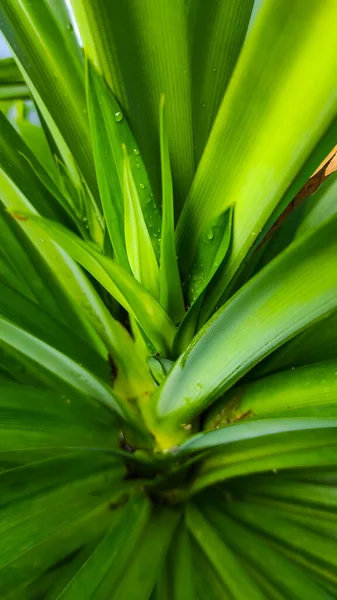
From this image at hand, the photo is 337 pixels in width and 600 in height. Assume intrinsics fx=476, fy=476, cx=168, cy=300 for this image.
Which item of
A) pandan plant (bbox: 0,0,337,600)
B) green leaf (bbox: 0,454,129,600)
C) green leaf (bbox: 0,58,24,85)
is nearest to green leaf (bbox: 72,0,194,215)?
pandan plant (bbox: 0,0,337,600)

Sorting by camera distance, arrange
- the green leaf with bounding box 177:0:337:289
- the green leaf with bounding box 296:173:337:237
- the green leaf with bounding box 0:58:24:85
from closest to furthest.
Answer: the green leaf with bounding box 177:0:337:289
the green leaf with bounding box 296:173:337:237
the green leaf with bounding box 0:58:24:85

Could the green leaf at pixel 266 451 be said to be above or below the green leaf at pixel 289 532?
above

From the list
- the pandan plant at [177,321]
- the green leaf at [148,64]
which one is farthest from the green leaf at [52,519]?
the green leaf at [148,64]

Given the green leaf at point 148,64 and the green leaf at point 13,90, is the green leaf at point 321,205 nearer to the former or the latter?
the green leaf at point 148,64

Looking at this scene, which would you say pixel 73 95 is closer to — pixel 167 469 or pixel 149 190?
pixel 149 190

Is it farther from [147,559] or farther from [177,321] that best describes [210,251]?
[147,559]

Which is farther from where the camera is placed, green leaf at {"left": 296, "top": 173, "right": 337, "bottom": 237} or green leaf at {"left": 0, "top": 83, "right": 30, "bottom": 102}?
green leaf at {"left": 0, "top": 83, "right": 30, "bottom": 102}

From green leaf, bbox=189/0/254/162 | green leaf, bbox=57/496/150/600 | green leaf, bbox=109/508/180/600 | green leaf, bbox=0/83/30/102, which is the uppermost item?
green leaf, bbox=0/83/30/102

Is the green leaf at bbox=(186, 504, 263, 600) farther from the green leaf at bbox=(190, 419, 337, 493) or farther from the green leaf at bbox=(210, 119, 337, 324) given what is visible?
the green leaf at bbox=(210, 119, 337, 324)
